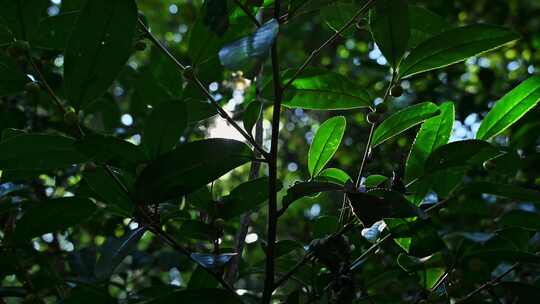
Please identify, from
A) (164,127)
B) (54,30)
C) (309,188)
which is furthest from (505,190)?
(54,30)

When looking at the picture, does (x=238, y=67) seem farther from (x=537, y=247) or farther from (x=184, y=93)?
(x=537, y=247)

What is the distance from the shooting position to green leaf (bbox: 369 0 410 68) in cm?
102

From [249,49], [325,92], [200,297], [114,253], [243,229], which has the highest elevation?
[249,49]

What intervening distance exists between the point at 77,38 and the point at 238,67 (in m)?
0.31

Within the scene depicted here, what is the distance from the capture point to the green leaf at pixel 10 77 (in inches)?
38.7

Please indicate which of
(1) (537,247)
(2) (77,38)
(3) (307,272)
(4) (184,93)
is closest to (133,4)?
(2) (77,38)

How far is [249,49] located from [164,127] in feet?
0.88

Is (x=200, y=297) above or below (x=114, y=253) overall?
below

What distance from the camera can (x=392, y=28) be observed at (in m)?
1.03

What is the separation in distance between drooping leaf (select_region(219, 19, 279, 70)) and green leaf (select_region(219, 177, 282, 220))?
13.8 inches

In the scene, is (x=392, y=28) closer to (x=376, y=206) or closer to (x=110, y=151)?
(x=376, y=206)

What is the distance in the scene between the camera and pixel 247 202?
1.11 metres

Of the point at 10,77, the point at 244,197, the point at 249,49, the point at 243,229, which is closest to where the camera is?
the point at 249,49

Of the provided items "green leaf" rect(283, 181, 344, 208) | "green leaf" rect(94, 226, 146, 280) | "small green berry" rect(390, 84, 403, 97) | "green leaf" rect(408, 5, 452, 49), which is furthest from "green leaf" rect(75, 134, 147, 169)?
"green leaf" rect(408, 5, 452, 49)
